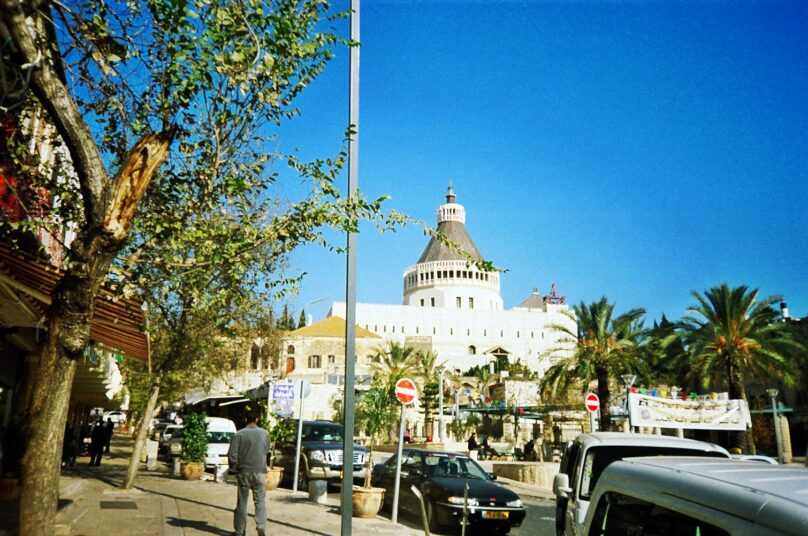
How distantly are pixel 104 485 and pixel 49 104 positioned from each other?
1392 cm

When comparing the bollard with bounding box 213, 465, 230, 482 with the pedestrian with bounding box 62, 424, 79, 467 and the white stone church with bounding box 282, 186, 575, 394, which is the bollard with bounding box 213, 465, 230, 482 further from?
the white stone church with bounding box 282, 186, 575, 394

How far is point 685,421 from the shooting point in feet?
48.4

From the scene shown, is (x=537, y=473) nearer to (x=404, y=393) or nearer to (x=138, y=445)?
(x=404, y=393)

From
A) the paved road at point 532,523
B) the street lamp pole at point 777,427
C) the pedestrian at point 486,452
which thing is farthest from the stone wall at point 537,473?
the pedestrian at point 486,452

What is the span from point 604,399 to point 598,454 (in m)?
26.5

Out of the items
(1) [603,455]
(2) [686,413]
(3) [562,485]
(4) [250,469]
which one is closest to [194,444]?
(4) [250,469]

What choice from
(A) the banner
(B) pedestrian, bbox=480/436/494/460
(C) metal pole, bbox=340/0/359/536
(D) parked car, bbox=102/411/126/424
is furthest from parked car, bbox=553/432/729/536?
(D) parked car, bbox=102/411/126/424

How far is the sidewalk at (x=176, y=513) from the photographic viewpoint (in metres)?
10.1

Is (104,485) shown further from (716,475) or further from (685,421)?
(716,475)

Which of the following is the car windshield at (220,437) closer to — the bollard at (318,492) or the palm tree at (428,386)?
the bollard at (318,492)

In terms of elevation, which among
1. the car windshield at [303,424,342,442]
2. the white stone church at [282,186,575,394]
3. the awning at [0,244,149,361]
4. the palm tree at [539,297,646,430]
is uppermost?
the white stone church at [282,186,575,394]

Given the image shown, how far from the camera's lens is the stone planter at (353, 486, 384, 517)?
1248cm

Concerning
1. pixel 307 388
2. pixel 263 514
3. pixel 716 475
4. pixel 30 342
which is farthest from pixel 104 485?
pixel 716 475

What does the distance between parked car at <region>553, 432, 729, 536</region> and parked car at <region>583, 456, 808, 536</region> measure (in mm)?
4152
